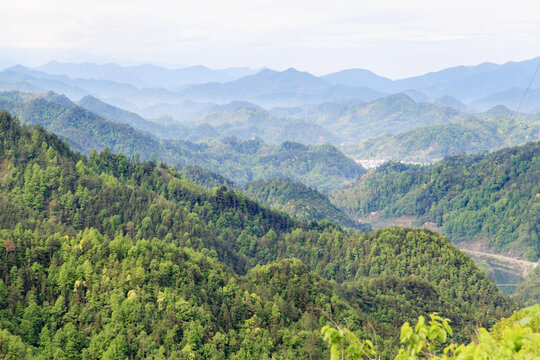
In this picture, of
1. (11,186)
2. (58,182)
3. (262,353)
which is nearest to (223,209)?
(58,182)

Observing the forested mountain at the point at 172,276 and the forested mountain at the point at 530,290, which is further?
the forested mountain at the point at 530,290

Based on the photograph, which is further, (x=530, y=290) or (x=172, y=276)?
(x=530, y=290)

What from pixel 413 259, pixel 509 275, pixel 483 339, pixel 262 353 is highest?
pixel 483 339

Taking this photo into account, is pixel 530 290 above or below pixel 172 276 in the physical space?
below

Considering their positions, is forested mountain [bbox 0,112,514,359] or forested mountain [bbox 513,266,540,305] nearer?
forested mountain [bbox 0,112,514,359]

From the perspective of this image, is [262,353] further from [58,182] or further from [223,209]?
[223,209]

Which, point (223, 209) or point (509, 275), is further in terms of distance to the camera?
point (509, 275)

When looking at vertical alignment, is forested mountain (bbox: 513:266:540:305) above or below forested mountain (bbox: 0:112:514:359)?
below

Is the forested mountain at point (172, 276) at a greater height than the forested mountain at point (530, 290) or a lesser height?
greater
